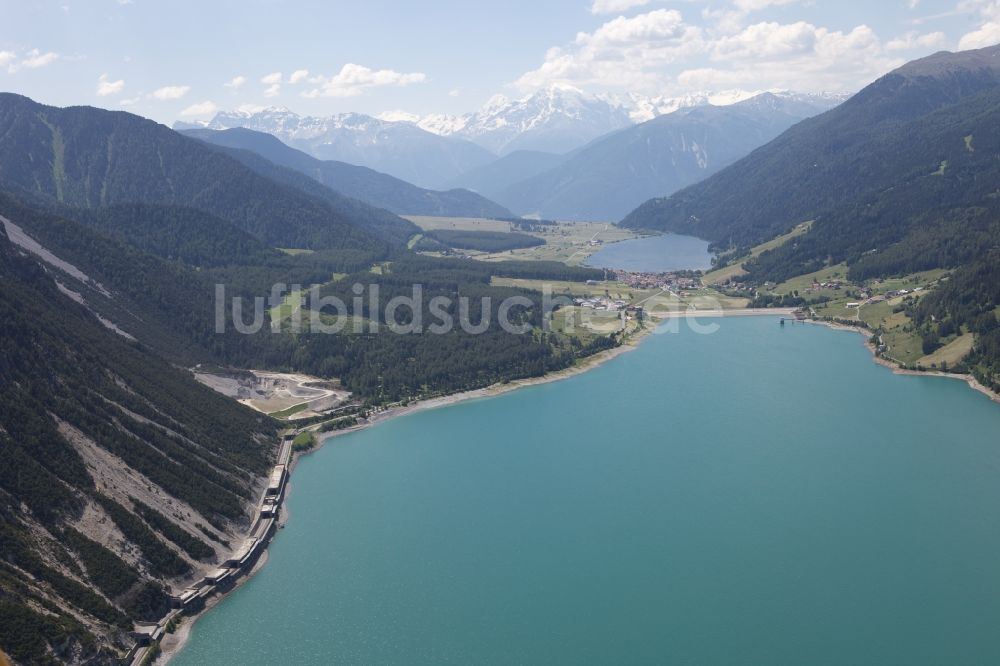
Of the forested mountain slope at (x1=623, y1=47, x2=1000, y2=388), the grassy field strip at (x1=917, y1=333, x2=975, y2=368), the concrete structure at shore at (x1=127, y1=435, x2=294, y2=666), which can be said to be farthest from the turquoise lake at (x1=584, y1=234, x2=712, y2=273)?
the concrete structure at shore at (x1=127, y1=435, x2=294, y2=666)

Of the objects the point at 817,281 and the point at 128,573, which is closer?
the point at 128,573

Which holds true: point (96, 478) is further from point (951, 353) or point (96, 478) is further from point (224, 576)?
point (951, 353)

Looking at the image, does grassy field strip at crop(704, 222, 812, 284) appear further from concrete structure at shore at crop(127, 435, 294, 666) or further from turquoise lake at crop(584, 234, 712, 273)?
concrete structure at shore at crop(127, 435, 294, 666)

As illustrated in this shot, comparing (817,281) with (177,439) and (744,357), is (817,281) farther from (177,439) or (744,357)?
(177,439)

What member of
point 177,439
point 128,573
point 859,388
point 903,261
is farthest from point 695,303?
point 128,573

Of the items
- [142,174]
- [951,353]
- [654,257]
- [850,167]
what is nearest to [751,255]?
[654,257]

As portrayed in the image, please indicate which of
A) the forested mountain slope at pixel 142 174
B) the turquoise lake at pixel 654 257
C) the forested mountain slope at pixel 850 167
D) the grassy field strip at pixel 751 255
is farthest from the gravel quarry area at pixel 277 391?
the forested mountain slope at pixel 850 167

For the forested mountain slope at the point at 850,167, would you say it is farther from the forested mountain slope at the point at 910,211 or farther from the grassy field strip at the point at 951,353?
the grassy field strip at the point at 951,353

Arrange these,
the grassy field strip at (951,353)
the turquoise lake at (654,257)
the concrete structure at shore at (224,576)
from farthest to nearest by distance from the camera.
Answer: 1. the turquoise lake at (654,257)
2. the grassy field strip at (951,353)
3. the concrete structure at shore at (224,576)
